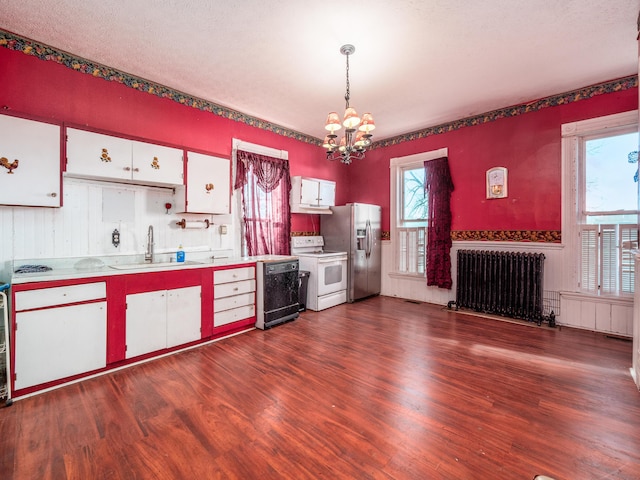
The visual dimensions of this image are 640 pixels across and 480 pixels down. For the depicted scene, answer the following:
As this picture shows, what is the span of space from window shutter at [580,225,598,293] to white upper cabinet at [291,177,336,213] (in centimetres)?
359

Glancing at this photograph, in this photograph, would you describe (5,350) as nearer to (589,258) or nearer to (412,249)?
(412,249)

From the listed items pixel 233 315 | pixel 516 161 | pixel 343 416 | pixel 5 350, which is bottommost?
pixel 343 416

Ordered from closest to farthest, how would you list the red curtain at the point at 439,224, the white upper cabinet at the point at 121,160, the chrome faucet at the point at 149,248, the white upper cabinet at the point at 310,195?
1. the white upper cabinet at the point at 121,160
2. the chrome faucet at the point at 149,248
3. the red curtain at the point at 439,224
4. the white upper cabinet at the point at 310,195

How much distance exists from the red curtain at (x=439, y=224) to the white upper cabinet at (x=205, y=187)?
323 cm

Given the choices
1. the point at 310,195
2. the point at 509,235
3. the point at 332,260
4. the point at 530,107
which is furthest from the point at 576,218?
the point at 310,195

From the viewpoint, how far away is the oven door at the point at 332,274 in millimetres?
4633

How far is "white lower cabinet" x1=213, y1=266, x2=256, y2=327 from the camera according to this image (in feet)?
11.2

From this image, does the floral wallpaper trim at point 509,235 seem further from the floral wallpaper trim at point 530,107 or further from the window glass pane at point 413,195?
the floral wallpaper trim at point 530,107

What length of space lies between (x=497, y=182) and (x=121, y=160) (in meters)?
4.77

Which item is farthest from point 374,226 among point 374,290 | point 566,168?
point 566,168

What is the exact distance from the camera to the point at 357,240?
16.8 feet

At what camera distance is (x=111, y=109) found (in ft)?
10.5

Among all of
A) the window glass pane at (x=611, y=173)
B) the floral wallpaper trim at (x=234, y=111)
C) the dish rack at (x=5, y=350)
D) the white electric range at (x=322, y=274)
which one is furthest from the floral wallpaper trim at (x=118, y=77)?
the window glass pane at (x=611, y=173)

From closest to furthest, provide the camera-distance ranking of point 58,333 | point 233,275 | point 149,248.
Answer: point 58,333 → point 149,248 → point 233,275
